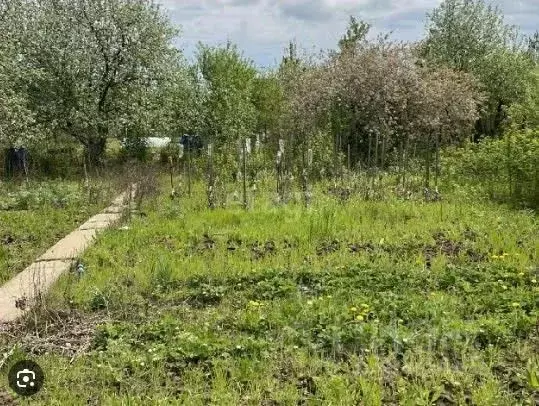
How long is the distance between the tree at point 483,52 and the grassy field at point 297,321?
16199 mm

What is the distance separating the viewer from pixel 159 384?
11.7ft

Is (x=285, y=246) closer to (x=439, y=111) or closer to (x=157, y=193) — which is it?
(x=157, y=193)

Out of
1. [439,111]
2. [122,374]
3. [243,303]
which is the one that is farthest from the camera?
[439,111]

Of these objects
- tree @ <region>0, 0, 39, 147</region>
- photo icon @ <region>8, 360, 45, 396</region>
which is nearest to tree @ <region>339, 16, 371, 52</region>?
tree @ <region>0, 0, 39, 147</region>

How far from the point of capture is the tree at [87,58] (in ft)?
55.4

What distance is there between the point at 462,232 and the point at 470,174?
416cm

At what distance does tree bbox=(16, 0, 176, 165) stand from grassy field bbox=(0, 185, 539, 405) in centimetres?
1078

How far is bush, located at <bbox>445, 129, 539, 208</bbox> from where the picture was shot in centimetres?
905

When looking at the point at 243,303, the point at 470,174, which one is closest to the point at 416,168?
the point at 470,174

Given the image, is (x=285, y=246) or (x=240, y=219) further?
(x=240, y=219)

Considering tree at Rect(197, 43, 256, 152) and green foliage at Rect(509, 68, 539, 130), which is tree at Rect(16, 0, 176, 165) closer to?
tree at Rect(197, 43, 256, 152)

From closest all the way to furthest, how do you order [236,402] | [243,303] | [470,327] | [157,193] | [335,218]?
1. [236,402]
2. [470,327]
3. [243,303]
4. [335,218]
5. [157,193]

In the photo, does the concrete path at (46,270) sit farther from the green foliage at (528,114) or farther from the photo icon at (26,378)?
the green foliage at (528,114)

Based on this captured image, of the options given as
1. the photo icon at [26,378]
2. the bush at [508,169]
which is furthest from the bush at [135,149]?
the photo icon at [26,378]
